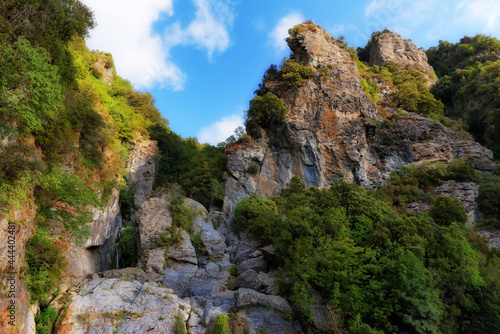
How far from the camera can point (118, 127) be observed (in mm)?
28234

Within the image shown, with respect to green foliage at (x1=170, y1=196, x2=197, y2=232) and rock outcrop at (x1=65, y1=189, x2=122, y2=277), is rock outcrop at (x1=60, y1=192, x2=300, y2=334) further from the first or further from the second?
rock outcrop at (x1=65, y1=189, x2=122, y2=277)

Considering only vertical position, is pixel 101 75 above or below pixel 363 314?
above

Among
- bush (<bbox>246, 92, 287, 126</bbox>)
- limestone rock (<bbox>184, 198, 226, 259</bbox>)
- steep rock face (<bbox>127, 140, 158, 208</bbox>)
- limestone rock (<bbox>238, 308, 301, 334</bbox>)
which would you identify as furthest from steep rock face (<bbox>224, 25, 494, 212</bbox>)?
limestone rock (<bbox>238, 308, 301, 334</bbox>)

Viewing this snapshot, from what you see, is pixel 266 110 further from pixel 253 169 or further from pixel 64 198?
pixel 64 198

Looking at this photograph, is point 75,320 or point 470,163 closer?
point 75,320

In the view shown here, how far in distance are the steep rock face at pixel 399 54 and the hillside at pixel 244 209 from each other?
16813 mm

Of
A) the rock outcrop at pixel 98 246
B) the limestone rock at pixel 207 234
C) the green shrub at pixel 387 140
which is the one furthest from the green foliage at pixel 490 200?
the rock outcrop at pixel 98 246

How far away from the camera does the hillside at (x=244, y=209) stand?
35.9 feet

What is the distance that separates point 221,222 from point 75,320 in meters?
15.5

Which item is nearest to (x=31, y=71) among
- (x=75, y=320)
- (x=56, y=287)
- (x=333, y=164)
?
(x=56, y=287)

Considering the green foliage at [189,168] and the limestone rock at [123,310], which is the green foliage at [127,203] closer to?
the green foliage at [189,168]

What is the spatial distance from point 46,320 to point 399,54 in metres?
65.5

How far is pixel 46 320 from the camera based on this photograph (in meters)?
10.9

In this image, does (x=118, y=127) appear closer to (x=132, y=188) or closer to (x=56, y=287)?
(x=132, y=188)
